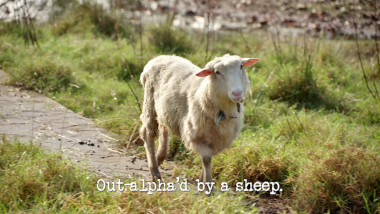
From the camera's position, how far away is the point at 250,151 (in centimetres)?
469

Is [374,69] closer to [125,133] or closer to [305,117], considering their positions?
[305,117]

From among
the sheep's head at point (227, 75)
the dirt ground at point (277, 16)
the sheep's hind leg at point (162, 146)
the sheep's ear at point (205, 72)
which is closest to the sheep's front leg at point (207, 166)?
the sheep's head at point (227, 75)

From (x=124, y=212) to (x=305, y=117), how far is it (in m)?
3.04

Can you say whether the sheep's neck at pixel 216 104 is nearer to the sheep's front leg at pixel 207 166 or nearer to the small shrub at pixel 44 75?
the sheep's front leg at pixel 207 166

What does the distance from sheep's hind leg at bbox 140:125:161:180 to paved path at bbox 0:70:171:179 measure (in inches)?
4.3

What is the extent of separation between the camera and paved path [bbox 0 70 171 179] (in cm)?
482

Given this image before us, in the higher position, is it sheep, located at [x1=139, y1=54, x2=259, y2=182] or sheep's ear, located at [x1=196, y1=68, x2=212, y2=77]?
sheep's ear, located at [x1=196, y1=68, x2=212, y2=77]

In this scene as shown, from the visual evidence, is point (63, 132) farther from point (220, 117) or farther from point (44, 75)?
point (220, 117)

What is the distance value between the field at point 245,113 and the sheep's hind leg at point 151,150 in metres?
0.35

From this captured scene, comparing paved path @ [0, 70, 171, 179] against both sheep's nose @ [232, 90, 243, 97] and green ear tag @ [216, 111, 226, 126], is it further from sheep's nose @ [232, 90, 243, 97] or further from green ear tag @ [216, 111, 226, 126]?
sheep's nose @ [232, 90, 243, 97]

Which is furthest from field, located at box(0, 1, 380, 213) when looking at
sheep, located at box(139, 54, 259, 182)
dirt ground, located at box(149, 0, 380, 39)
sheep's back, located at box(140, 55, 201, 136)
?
dirt ground, located at box(149, 0, 380, 39)

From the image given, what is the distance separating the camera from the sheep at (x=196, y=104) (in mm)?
3959

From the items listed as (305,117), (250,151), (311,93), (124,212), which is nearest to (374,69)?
(311,93)

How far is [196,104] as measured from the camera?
420cm
